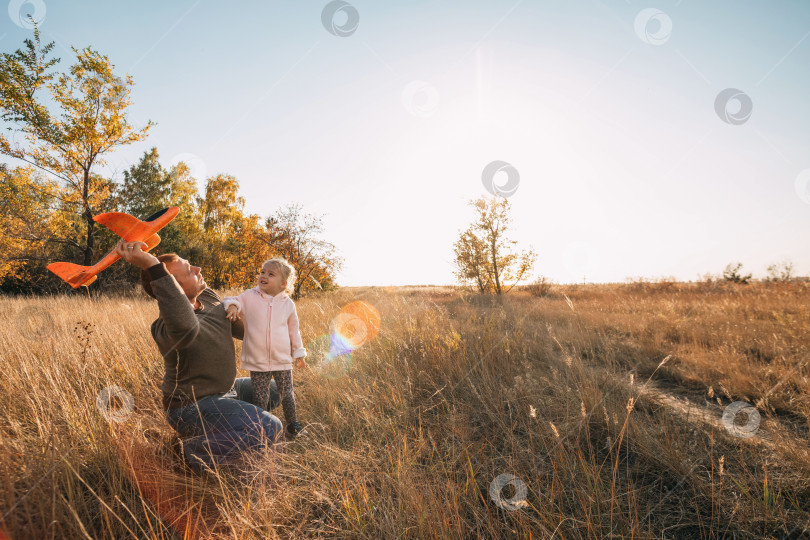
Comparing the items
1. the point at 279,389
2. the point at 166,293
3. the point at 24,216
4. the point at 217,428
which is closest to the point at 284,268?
the point at 279,389

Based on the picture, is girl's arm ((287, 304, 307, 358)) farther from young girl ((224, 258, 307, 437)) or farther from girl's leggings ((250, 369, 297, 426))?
girl's leggings ((250, 369, 297, 426))

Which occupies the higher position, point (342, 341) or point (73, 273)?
point (73, 273)

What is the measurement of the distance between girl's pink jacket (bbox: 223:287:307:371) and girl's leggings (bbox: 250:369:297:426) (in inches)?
3.6

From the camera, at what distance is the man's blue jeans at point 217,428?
7.29 feet

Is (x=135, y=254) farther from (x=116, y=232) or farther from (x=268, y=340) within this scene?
(x=268, y=340)

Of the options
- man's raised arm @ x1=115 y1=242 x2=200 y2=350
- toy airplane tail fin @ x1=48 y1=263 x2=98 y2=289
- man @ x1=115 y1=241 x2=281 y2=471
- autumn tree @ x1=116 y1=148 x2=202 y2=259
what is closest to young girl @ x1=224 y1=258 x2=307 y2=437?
man @ x1=115 y1=241 x2=281 y2=471

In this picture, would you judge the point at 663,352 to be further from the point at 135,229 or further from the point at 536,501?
the point at 135,229

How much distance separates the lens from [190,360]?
2350mm

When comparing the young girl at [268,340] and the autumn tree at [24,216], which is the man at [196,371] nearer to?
the young girl at [268,340]

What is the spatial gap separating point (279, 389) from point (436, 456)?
5.24 feet

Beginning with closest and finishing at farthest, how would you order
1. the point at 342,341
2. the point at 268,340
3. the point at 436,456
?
the point at 436,456, the point at 268,340, the point at 342,341

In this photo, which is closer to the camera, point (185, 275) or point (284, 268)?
point (185, 275)

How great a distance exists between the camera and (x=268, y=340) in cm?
308

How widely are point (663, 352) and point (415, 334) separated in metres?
4.05
